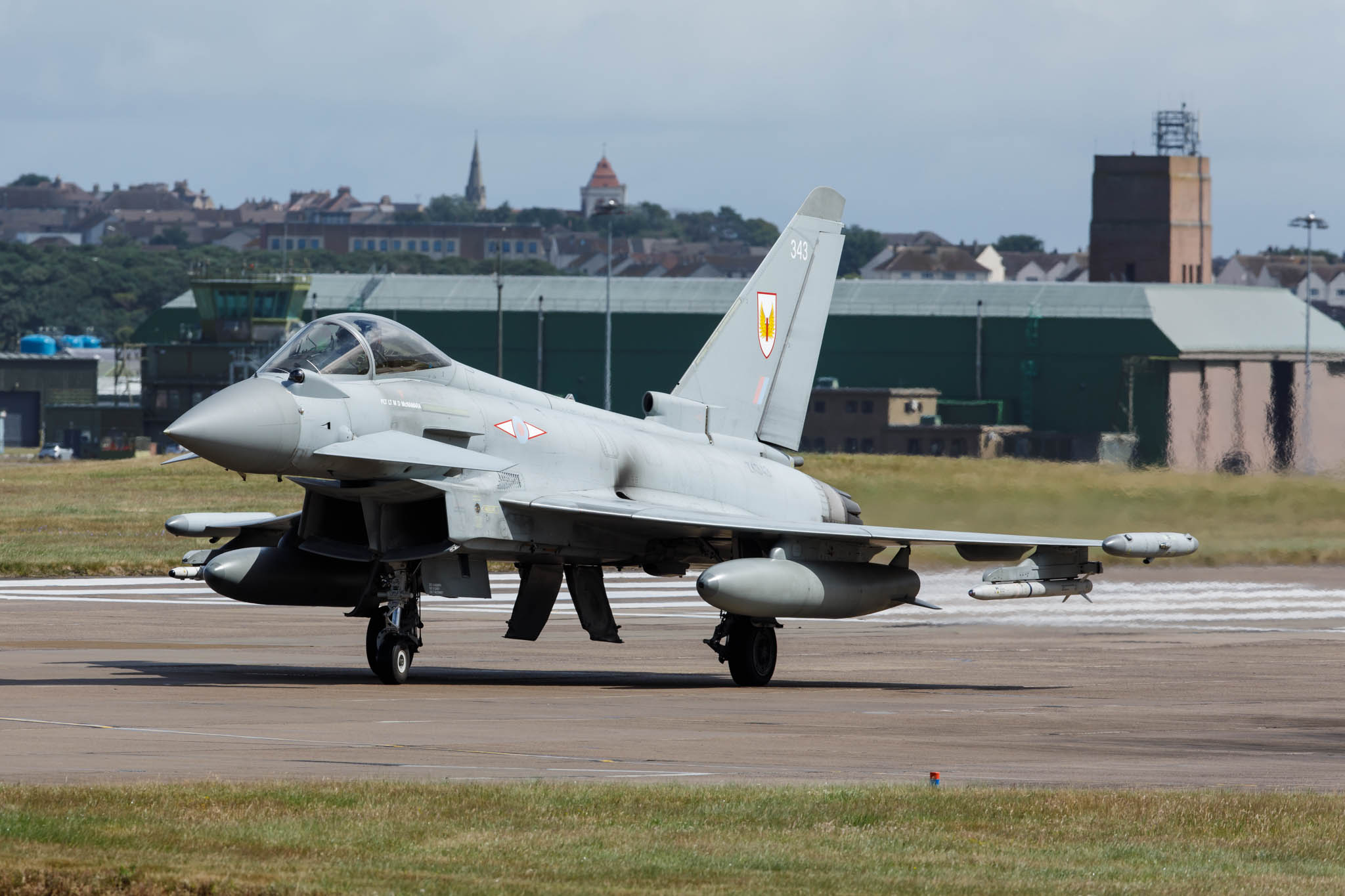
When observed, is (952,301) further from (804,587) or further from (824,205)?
(804,587)

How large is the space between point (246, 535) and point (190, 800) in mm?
11612

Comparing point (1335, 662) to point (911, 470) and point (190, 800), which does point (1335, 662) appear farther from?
point (190, 800)

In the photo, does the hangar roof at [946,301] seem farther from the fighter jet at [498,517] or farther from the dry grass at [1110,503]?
the fighter jet at [498,517]

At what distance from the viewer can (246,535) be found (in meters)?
22.4

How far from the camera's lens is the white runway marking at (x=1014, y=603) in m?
30.3

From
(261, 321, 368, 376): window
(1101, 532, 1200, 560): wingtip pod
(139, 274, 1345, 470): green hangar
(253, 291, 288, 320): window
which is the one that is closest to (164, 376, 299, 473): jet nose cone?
(261, 321, 368, 376): window

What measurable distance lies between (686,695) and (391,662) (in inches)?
121

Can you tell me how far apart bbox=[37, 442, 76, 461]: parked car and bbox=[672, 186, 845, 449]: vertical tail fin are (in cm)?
9103

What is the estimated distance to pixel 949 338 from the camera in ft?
Result: 362

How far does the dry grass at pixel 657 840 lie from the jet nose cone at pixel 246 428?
21.7 feet

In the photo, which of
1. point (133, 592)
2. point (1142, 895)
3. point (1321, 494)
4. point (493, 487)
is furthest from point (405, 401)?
point (1321, 494)

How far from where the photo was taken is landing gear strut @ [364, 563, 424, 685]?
19.6 m

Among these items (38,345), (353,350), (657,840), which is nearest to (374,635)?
(353,350)

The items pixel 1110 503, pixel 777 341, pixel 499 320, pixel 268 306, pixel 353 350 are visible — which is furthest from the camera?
pixel 268 306
